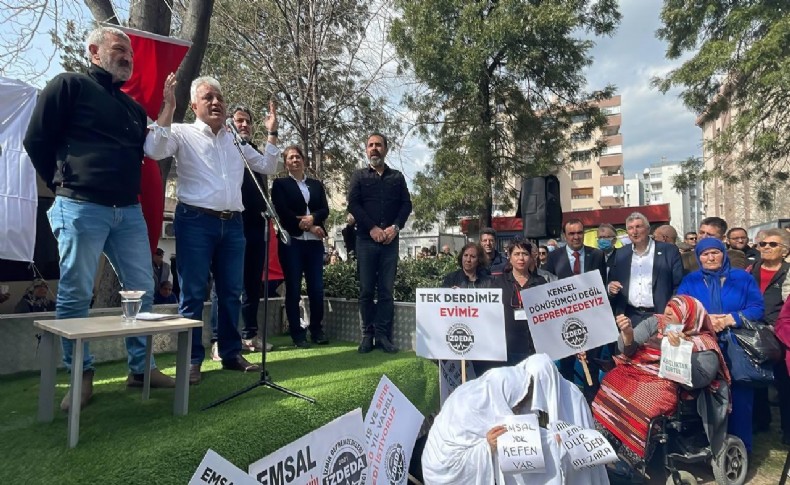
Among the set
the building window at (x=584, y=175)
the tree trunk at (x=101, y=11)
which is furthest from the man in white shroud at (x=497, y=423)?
the building window at (x=584, y=175)

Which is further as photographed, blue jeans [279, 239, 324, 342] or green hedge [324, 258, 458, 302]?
green hedge [324, 258, 458, 302]

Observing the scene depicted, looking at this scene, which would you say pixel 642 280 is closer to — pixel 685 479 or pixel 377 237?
pixel 685 479

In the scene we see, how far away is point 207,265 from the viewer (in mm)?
3125

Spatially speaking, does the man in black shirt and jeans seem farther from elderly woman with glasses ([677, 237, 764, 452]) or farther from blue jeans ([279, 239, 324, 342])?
elderly woman with glasses ([677, 237, 764, 452])

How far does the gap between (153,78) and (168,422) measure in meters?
2.95

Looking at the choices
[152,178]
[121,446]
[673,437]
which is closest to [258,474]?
[121,446]

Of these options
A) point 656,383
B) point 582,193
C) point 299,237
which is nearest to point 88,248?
point 299,237

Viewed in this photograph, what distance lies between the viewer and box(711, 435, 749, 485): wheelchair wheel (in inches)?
142

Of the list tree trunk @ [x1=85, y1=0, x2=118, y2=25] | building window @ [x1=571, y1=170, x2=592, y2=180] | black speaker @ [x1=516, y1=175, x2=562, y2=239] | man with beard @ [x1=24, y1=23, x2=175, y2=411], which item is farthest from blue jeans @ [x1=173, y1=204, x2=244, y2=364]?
building window @ [x1=571, y1=170, x2=592, y2=180]

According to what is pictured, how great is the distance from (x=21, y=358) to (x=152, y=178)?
162cm

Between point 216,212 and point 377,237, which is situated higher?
point 216,212

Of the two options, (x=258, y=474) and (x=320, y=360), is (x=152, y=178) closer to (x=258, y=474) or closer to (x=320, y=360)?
(x=320, y=360)

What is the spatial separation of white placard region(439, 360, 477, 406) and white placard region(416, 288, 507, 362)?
1.00 ft

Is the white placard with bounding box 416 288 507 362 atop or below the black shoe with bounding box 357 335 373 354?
atop
